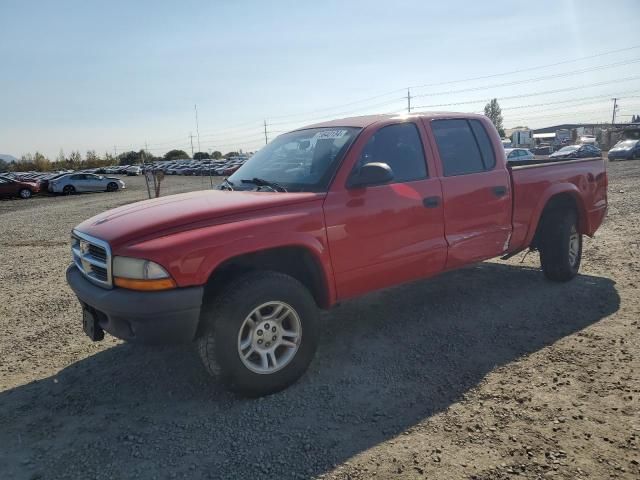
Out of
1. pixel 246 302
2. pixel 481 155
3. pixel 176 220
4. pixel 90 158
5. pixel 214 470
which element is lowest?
pixel 214 470

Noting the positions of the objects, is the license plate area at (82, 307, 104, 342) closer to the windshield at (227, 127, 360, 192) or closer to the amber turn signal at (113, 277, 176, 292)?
the amber turn signal at (113, 277, 176, 292)

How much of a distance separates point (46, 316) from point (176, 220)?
3.02 metres

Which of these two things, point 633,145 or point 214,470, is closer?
point 214,470

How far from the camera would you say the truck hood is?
2980mm

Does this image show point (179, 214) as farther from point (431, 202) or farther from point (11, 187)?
point (11, 187)

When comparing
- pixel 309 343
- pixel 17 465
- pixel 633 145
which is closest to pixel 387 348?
pixel 309 343

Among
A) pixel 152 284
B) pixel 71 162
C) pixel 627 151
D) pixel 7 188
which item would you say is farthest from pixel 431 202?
pixel 71 162

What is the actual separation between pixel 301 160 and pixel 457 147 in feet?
5.02

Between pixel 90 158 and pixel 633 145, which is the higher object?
pixel 90 158

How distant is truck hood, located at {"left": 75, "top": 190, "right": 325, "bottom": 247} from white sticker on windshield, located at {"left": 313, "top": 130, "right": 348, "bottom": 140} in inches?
29.3

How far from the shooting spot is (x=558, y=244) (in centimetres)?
521

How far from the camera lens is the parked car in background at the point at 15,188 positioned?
26188 mm

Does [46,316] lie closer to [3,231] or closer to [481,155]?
[481,155]

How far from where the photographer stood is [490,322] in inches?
171
